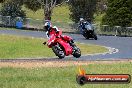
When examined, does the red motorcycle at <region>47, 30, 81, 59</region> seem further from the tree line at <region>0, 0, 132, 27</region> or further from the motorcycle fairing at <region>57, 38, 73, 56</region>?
the tree line at <region>0, 0, 132, 27</region>

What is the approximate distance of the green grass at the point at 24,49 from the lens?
75.4 feet

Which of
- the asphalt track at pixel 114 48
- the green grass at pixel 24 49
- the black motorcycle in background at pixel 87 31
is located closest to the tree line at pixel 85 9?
the asphalt track at pixel 114 48

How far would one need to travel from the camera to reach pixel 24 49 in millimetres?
25297

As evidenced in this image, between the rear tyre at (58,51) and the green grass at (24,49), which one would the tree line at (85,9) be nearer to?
the green grass at (24,49)

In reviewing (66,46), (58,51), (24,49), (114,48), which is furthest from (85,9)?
(58,51)

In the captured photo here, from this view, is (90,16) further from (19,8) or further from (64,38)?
(64,38)

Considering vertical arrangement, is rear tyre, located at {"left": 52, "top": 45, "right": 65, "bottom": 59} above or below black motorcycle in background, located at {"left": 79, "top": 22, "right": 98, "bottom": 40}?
above

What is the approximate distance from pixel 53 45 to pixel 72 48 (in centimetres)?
103

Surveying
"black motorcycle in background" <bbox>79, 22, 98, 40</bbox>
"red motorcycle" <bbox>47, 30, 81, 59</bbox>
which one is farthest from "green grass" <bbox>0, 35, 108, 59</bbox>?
"black motorcycle in background" <bbox>79, 22, 98, 40</bbox>

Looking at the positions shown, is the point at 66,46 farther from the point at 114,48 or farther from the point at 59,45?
the point at 114,48

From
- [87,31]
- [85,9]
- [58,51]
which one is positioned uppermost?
[58,51]

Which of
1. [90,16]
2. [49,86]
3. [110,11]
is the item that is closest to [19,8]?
[90,16]

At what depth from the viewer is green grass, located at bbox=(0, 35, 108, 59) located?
23.0 metres

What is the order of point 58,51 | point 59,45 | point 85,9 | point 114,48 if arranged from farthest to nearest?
point 85,9
point 114,48
point 59,45
point 58,51
